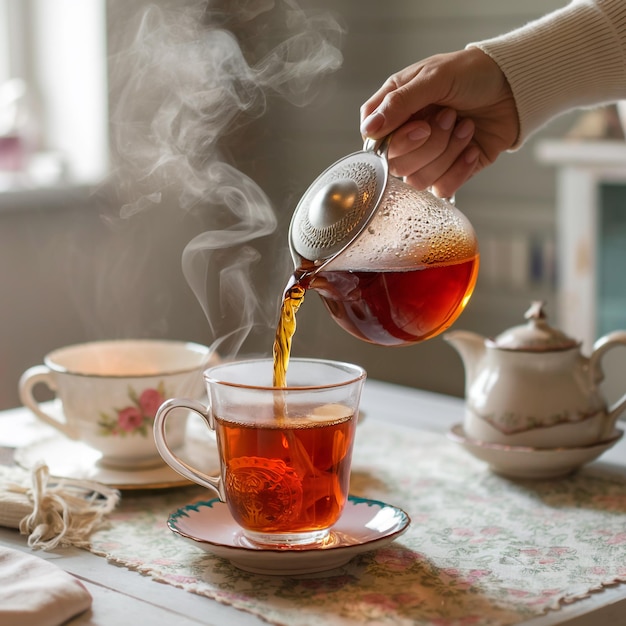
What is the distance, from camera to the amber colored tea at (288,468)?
889mm

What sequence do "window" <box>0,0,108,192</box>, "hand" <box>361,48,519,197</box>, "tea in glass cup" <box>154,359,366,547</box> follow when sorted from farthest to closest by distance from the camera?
1. "window" <box>0,0,108,192</box>
2. "hand" <box>361,48,519,197</box>
3. "tea in glass cup" <box>154,359,366,547</box>

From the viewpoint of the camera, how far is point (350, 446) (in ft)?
3.09

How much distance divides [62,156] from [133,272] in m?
0.48

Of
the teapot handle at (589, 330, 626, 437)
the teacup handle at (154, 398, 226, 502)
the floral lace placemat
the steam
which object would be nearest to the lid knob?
the teacup handle at (154, 398, 226, 502)

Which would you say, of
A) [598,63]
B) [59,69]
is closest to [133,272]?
[59,69]

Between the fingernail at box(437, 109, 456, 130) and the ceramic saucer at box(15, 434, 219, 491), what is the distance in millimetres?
493

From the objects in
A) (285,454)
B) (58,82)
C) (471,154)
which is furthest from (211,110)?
(285,454)

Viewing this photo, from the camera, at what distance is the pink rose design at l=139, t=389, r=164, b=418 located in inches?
48.1

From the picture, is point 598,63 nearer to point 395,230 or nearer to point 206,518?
point 395,230

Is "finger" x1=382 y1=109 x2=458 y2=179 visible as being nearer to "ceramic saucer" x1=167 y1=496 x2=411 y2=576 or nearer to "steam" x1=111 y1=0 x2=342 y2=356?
"ceramic saucer" x1=167 y1=496 x2=411 y2=576

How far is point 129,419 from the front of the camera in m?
1.21

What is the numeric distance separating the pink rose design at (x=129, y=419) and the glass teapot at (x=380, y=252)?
333 millimetres

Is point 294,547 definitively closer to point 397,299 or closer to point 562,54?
point 397,299

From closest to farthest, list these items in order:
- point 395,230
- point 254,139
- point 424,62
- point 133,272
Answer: point 395,230 → point 424,62 → point 133,272 → point 254,139
